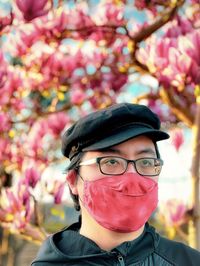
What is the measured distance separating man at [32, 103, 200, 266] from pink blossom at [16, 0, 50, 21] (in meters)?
0.98

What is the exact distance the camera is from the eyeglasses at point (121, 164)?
1.69 m

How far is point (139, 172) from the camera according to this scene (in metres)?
1.71

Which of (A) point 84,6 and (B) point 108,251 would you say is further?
(A) point 84,6

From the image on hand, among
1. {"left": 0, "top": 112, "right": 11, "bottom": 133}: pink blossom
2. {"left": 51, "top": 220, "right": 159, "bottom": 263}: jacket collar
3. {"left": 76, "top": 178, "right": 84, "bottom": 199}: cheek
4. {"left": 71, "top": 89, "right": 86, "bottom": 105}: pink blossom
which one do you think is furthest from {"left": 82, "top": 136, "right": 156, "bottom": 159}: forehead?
{"left": 71, "top": 89, "right": 86, "bottom": 105}: pink blossom

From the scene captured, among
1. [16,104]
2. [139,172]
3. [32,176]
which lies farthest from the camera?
[16,104]

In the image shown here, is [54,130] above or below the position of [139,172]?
below

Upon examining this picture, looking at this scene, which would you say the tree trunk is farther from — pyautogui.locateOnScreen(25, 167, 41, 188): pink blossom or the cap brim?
the cap brim

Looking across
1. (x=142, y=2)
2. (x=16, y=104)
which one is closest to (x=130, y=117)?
(x=142, y=2)

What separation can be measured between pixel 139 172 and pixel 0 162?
98.8 inches

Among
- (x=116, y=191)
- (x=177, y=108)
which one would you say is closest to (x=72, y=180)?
(x=116, y=191)

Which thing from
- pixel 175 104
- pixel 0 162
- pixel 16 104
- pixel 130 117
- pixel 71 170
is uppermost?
pixel 130 117

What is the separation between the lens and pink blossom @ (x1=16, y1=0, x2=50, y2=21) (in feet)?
8.46

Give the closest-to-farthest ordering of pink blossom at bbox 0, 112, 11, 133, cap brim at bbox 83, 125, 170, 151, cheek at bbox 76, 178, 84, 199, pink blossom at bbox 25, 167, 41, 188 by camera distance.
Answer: cap brim at bbox 83, 125, 170, 151 → cheek at bbox 76, 178, 84, 199 → pink blossom at bbox 25, 167, 41, 188 → pink blossom at bbox 0, 112, 11, 133

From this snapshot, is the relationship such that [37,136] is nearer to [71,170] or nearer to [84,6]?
[84,6]
